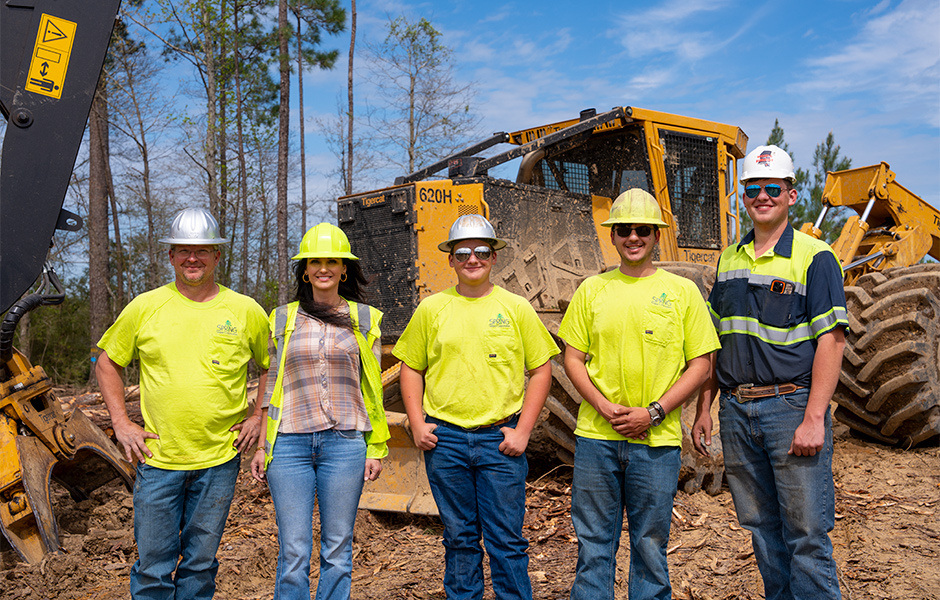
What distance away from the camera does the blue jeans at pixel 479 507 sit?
3191mm

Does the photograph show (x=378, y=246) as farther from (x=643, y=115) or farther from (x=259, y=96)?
(x=259, y=96)

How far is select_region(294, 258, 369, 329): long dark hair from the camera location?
3232mm

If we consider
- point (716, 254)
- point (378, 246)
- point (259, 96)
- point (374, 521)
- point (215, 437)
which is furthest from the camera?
point (259, 96)

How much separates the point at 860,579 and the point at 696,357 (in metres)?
2.03

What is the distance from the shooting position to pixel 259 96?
23531mm

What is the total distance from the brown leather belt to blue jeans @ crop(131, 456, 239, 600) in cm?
235

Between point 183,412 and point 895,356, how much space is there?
5.89 meters

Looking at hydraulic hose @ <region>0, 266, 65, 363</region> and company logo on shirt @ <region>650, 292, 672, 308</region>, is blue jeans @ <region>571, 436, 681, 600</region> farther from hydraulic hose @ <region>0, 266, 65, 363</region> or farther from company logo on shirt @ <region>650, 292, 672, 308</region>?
hydraulic hose @ <region>0, 266, 65, 363</region>

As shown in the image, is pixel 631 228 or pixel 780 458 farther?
pixel 631 228

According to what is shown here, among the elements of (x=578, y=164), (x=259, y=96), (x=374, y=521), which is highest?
(x=259, y=96)

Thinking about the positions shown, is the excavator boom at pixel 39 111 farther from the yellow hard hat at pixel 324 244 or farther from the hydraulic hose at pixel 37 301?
the yellow hard hat at pixel 324 244

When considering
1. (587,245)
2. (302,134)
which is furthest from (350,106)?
(587,245)

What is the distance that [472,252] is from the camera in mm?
3316

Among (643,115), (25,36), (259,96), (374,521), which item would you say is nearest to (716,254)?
(643,115)
